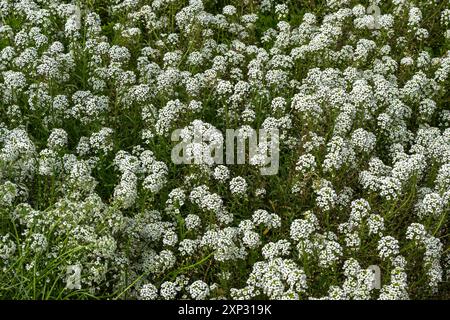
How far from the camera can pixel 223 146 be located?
7.62 metres

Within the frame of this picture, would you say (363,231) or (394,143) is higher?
(394,143)

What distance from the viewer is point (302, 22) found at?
9531 millimetres

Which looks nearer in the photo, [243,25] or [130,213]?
[130,213]

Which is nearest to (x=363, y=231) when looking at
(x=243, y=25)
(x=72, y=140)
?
(x=72, y=140)

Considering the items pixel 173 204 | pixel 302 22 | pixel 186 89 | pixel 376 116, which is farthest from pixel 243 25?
pixel 173 204

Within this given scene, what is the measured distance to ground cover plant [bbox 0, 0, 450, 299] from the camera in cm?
623

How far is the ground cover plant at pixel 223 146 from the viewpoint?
6230 mm

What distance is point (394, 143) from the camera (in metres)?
7.60

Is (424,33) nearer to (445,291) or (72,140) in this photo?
(445,291)

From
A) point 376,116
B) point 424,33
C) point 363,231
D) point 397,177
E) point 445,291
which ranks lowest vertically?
point 445,291

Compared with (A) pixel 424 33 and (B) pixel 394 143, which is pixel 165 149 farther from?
(A) pixel 424 33

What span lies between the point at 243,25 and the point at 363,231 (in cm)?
384

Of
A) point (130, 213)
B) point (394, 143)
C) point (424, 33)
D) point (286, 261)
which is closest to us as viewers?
point (286, 261)

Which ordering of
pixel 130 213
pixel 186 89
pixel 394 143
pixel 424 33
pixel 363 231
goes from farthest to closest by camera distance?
pixel 424 33
pixel 186 89
pixel 394 143
pixel 130 213
pixel 363 231
